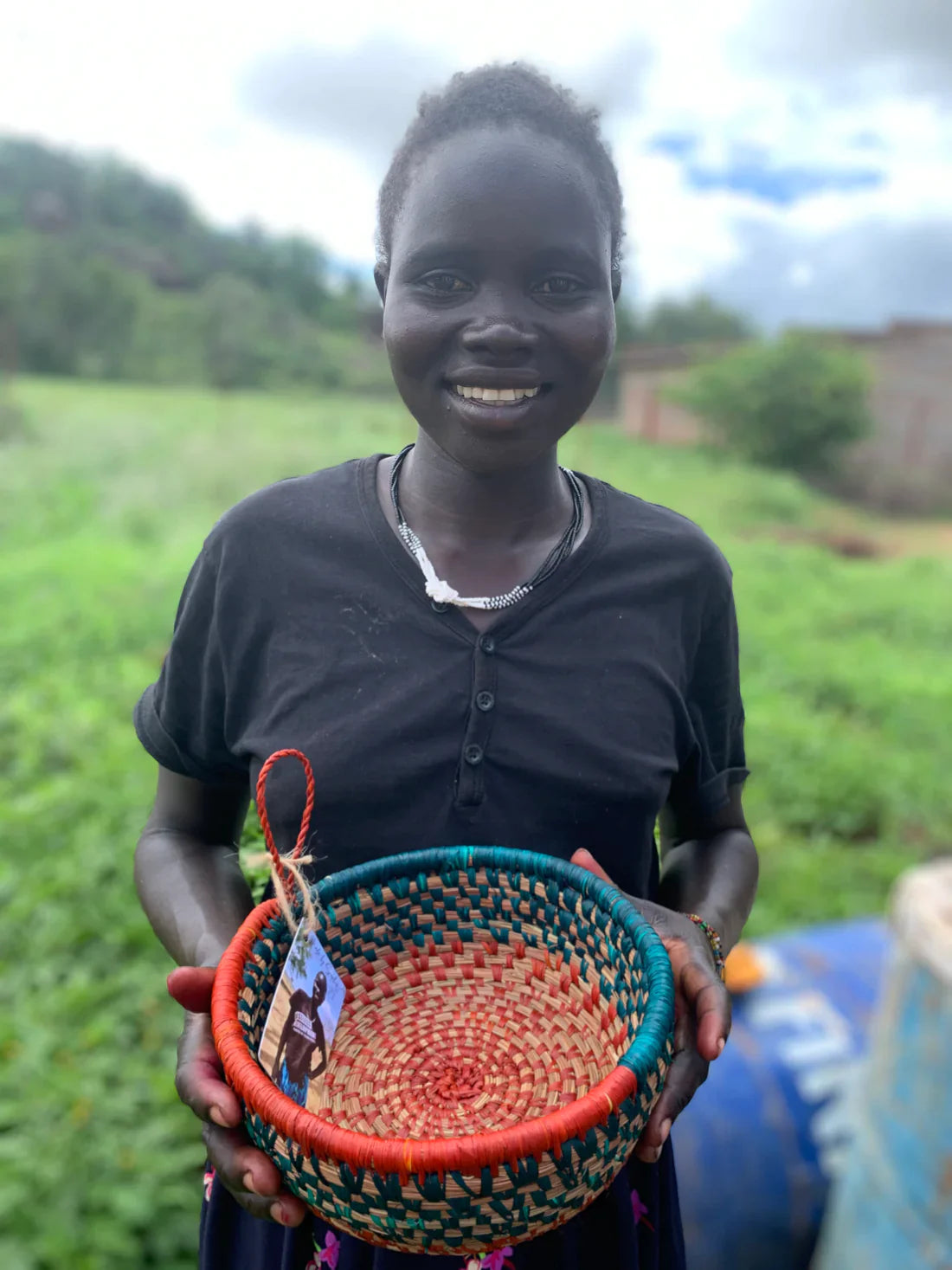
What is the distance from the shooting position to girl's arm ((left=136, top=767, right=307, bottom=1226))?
88cm

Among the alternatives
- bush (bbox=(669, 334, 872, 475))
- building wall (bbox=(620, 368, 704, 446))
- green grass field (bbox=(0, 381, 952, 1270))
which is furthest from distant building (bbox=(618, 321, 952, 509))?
green grass field (bbox=(0, 381, 952, 1270))

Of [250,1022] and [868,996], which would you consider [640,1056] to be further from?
[868,996]

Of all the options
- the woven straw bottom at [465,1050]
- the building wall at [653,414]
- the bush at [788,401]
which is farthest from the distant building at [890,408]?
the woven straw bottom at [465,1050]

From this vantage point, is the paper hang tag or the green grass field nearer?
the paper hang tag

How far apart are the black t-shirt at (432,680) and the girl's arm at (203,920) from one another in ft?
0.44

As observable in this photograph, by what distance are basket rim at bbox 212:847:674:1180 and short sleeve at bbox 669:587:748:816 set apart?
25 cm

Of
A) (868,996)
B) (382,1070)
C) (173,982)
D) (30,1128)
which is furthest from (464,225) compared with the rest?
(868,996)

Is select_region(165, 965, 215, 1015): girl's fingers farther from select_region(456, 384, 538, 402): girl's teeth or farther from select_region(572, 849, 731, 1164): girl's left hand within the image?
select_region(456, 384, 538, 402): girl's teeth

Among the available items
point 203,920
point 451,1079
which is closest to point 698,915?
point 451,1079

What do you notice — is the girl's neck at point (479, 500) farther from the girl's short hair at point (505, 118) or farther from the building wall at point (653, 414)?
the building wall at point (653, 414)

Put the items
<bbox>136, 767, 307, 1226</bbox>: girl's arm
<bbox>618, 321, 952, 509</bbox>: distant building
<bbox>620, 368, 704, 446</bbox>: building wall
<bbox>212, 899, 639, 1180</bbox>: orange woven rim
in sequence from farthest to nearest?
1. <bbox>620, 368, 704, 446</bbox>: building wall
2. <bbox>618, 321, 952, 509</bbox>: distant building
3. <bbox>136, 767, 307, 1226</bbox>: girl's arm
4. <bbox>212, 899, 639, 1180</bbox>: orange woven rim

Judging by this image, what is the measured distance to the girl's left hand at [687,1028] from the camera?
92 centimetres

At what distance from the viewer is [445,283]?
102cm

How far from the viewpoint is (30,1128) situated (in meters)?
2.25
